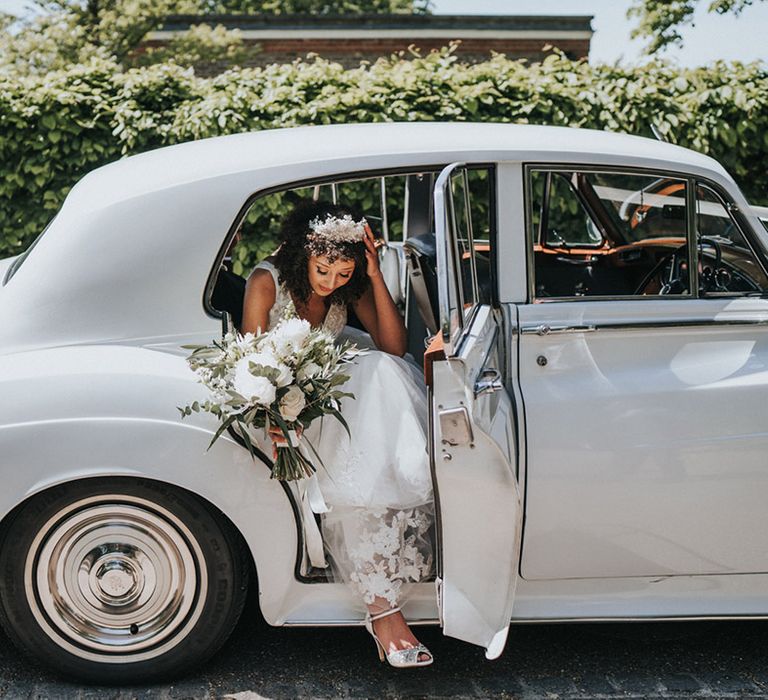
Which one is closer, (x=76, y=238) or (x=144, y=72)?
(x=76, y=238)

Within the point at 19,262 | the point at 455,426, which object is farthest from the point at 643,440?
the point at 19,262

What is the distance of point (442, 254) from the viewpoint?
2711 millimetres

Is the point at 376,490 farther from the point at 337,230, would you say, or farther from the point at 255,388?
the point at 337,230

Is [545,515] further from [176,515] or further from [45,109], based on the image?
[45,109]

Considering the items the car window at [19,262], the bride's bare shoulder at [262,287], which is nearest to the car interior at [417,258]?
the bride's bare shoulder at [262,287]

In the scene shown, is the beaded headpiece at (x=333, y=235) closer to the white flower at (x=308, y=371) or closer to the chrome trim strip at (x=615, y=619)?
the white flower at (x=308, y=371)

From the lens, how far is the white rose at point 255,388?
2939 millimetres

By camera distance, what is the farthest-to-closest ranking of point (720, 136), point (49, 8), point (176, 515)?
point (49, 8), point (720, 136), point (176, 515)

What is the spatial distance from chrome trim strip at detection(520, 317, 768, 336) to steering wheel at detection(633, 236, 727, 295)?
156 mm

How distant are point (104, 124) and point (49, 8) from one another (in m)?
9.62

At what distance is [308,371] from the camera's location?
3.04m

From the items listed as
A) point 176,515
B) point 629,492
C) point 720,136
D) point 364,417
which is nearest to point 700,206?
point 629,492

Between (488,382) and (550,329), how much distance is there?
0.36 metres

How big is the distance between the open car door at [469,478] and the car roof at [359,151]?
1.02 feet
